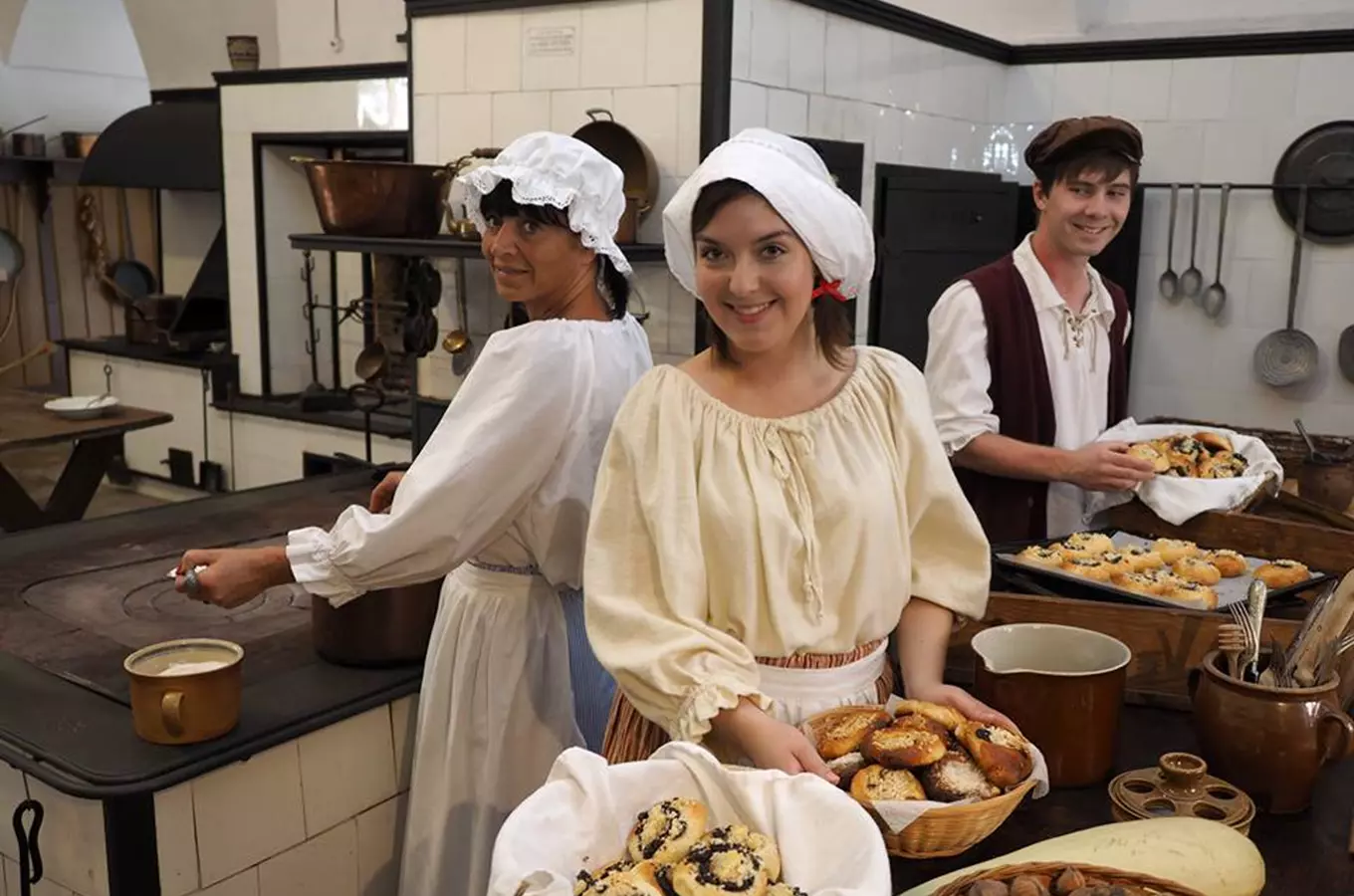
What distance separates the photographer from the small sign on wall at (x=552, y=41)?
323 centimetres

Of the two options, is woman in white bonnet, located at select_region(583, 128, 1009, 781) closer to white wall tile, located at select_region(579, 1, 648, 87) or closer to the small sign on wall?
white wall tile, located at select_region(579, 1, 648, 87)

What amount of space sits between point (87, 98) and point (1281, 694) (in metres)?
7.77

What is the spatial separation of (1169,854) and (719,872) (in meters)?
0.40

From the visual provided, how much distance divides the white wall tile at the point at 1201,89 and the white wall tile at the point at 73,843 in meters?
3.65

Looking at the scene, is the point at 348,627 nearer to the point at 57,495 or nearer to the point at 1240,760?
the point at 1240,760

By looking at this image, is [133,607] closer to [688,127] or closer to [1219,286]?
[688,127]

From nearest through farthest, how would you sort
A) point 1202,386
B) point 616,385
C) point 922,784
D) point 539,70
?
point 922,784
point 616,385
point 539,70
point 1202,386

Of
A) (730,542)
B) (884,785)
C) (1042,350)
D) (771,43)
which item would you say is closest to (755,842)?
(884,785)

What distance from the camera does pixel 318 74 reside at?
481cm

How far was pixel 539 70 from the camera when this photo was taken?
3.30 m

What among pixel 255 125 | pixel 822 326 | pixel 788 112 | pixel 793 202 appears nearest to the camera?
pixel 793 202

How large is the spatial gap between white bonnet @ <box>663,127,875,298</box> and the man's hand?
2.62 ft

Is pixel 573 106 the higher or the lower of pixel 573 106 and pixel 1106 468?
the higher

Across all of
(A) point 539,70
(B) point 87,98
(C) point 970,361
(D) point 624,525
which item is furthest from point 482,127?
(B) point 87,98
